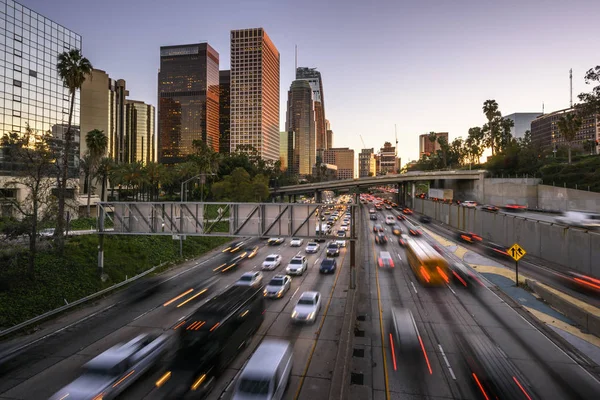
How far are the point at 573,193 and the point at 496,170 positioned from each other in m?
34.5

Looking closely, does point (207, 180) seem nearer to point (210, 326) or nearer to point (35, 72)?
point (35, 72)

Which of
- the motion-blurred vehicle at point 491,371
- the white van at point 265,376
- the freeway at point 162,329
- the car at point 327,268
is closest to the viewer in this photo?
the white van at point 265,376

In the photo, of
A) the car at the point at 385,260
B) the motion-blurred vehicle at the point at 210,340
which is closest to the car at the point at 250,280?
the motion-blurred vehicle at the point at 210,340

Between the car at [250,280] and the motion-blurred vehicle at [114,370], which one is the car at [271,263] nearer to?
the car at [250,280]

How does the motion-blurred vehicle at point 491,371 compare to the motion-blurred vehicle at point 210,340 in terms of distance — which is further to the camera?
the motion-blurred vehicle at point 210,340

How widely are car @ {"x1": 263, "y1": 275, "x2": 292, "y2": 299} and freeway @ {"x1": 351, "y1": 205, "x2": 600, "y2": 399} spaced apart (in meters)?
6.52

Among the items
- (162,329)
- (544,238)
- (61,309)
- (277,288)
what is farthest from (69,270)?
(544,238)

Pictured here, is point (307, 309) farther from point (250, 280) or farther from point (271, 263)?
point (271, 263)

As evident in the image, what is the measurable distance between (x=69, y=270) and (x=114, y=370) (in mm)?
19638

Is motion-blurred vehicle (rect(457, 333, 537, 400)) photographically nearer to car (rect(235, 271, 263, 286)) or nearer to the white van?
the white van

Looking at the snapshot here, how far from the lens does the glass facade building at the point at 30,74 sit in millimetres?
50906

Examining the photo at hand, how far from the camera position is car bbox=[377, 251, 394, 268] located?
36531mm

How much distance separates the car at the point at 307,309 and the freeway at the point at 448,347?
317cm

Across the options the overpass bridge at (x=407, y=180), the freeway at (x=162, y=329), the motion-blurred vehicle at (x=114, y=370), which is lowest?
the freeway at (x=162, y=329)
